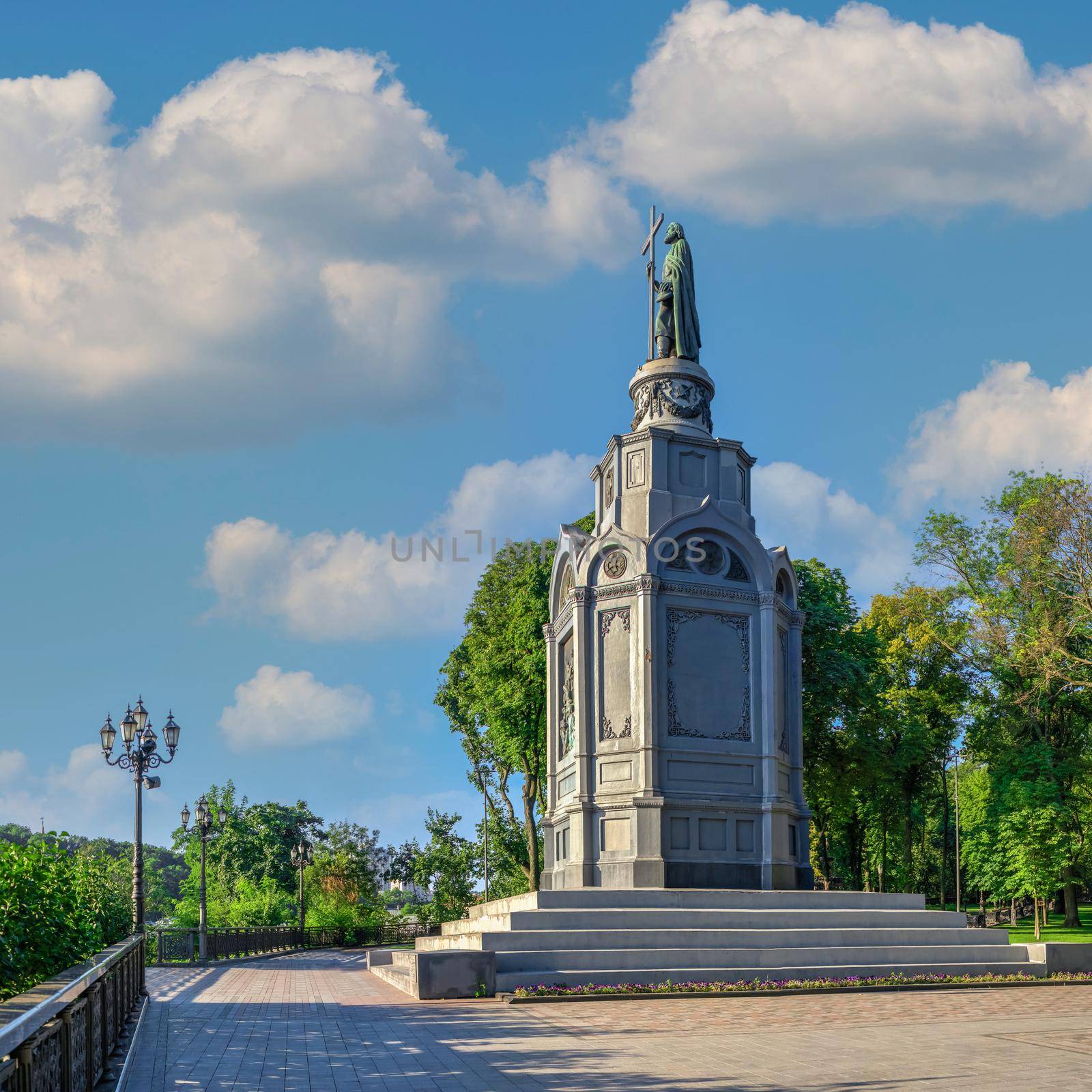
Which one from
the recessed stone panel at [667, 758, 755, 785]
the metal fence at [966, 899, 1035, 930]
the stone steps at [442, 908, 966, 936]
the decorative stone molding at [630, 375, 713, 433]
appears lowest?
the metal fence at [966, 899, 1035, 930]

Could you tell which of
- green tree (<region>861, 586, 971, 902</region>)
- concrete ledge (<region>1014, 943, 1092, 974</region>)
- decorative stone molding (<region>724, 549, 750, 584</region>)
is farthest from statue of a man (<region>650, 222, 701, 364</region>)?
green tree (<region>861, 586, 971, 902</region>)

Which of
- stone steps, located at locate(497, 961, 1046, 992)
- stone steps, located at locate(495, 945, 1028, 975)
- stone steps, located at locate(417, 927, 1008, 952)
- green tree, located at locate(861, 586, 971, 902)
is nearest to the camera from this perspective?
stone steps, located at locate(497, 961, 1046, 992)

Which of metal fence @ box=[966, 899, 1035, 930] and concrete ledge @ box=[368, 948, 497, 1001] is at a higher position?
concrete ledge @ box=[368, 948, 497, 1001]

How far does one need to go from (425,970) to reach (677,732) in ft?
26.1

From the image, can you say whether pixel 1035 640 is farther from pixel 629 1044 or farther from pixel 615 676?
pixel 629 1044

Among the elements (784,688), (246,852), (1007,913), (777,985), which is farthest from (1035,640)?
(246,852)

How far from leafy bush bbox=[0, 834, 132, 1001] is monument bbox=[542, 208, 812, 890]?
1083cm

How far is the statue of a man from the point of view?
26391 millimetres

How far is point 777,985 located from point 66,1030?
12.5 meters

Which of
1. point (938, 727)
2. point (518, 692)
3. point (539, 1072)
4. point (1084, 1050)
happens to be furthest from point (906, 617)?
point (539, 1072)

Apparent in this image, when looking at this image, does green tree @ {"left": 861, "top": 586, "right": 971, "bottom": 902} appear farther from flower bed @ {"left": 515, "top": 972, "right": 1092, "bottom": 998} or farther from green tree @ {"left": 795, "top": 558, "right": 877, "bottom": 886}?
flower bed @ {"left": 515, "top": 972, "right": 1092, "bottom": 998}

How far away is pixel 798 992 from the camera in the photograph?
55.5ft

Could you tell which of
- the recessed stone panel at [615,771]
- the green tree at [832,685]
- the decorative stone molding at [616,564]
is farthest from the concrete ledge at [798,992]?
the green tree at [832,685]

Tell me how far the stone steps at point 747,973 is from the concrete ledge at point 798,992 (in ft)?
1.71
